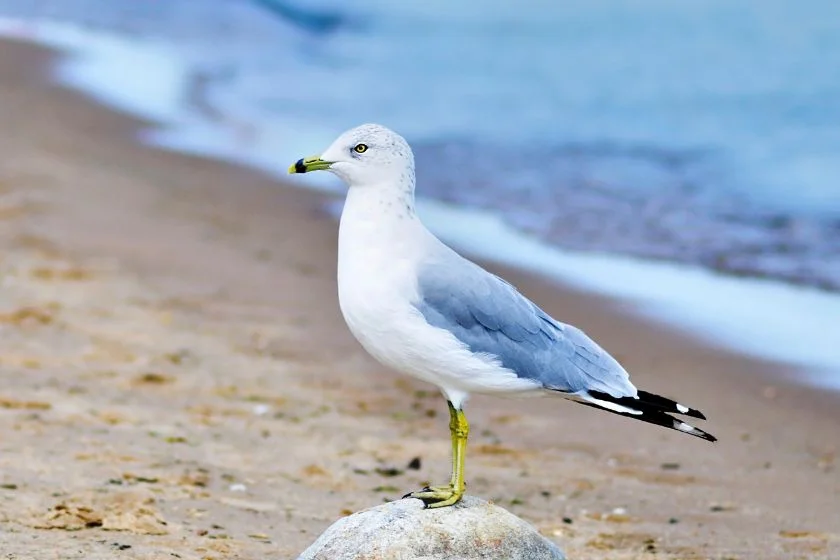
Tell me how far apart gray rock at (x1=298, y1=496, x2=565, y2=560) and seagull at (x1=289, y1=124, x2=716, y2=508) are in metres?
0.30

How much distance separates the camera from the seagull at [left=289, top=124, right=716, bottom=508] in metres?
4.28

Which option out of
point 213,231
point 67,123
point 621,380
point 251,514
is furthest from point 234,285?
point 67,123

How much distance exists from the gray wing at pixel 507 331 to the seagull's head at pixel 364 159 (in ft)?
1.06

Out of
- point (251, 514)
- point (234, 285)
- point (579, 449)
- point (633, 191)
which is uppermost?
point (633, 191)

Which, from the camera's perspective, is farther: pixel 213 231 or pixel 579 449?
pixel 213 231

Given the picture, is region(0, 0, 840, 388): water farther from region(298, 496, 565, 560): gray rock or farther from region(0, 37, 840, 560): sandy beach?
region(298, 496, 565, 560): gray rock

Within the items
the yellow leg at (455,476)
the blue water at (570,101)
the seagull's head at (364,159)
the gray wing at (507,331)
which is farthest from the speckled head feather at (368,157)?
the blue water at (570,101)

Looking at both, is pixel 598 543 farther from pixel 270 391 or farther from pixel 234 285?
pixel 234 285

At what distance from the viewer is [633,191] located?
1349cm

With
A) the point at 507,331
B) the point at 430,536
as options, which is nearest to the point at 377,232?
the point at 507,331

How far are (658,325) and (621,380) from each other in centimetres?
424

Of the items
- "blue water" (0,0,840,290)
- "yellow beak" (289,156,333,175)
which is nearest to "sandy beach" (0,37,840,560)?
"yellow beak" (289,156,333,175)

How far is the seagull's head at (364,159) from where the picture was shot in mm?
4414

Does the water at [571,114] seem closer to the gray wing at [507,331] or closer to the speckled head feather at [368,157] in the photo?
the gray wing at [507,331]
